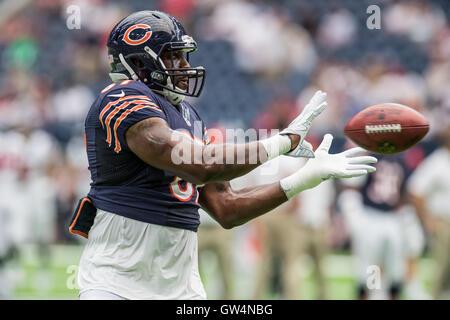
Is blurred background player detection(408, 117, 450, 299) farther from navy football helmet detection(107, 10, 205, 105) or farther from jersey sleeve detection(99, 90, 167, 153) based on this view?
jersey sleeve detection(99, 90, 167, 153)

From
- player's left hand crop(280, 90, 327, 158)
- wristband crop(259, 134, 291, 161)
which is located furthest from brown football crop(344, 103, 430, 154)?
wristband crop(259, 134, 291, 161)

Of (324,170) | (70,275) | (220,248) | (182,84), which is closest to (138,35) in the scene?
(182,84)

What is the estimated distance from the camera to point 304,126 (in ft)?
10.4

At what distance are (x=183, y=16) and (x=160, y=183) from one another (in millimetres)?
7929

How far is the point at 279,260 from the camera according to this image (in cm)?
762

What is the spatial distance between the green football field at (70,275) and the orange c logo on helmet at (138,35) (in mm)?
4419

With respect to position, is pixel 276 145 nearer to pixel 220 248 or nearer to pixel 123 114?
pixel 123 114

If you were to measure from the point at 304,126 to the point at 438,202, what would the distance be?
14.0 ft

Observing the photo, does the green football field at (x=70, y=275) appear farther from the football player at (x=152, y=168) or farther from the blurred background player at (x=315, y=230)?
the football player at (x=152, y=168)

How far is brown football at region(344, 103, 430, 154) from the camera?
349 centimetres

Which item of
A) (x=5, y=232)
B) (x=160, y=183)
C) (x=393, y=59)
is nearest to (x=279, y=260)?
(x=5, y=232)

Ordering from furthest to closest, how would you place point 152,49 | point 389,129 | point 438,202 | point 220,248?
point 220,248 → point 438,202 → point 389,129 → point 152,49

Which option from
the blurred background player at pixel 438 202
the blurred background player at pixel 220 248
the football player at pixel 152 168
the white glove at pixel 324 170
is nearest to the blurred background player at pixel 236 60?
the blurred background player at pixel 438 202

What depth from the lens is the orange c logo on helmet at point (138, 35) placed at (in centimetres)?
331
